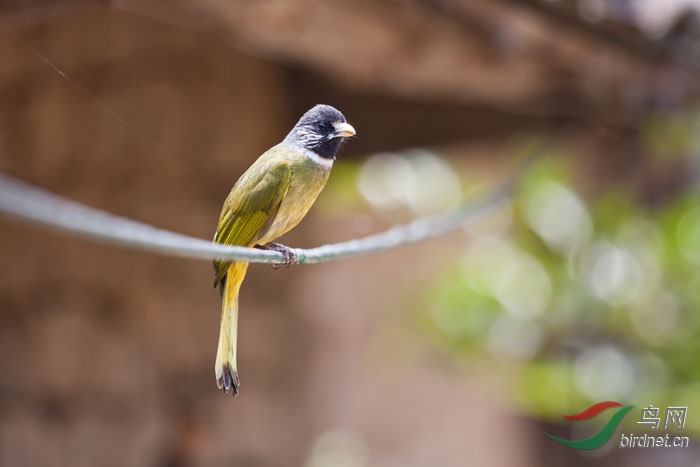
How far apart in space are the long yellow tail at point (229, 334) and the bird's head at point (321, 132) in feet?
0.69

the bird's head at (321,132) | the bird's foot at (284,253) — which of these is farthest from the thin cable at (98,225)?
the bird's head at (321,132)

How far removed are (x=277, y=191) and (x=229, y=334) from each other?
285mm

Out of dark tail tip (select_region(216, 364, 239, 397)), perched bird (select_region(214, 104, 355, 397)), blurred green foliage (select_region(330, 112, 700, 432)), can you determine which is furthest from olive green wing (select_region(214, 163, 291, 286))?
blurred green foliage (select_region(330, 112, 700, 432))

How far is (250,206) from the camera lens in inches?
42.6

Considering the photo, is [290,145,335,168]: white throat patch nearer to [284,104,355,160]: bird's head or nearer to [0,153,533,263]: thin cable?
[284,104,355,160]: bird's head

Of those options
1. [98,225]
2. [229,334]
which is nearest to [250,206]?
[229,334]

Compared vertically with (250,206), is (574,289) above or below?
above

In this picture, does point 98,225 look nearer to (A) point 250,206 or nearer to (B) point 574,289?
(A) point 250,206

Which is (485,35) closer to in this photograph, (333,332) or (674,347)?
(674,347)

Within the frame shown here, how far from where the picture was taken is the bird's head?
109cm

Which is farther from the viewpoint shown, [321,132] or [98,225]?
[321,132]

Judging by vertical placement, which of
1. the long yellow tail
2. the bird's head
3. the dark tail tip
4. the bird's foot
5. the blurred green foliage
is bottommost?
the dark tail tip

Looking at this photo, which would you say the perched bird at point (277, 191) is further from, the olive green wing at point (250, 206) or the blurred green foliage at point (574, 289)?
the blurred green foliage at point (574, 289)

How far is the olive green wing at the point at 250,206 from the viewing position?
978 millimetres
